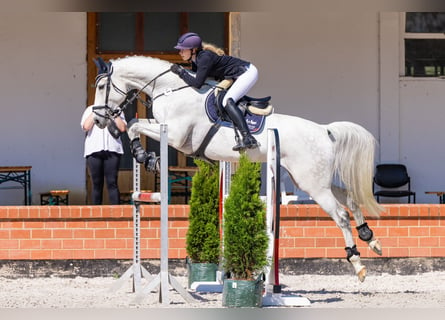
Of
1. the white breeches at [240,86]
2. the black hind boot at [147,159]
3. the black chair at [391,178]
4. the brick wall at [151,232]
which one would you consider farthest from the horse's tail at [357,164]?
the black chair at [391,178]

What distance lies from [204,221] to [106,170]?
2391 millimetres

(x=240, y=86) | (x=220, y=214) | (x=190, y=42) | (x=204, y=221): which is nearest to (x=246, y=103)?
(x=240, y=86)

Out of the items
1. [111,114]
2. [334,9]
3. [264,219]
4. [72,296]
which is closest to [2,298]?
[72,296]

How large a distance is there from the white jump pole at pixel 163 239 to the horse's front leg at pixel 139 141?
256 mm

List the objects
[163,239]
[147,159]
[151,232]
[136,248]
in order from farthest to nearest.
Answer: [151,232]
[136,248]
[147,159]
[163,239]

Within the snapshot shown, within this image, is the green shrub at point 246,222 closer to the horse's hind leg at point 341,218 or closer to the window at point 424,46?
the horse's hind leg at point 341,218

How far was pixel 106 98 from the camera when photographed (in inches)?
288

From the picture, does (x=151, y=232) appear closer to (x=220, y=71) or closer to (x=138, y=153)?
(x=138, y=153)

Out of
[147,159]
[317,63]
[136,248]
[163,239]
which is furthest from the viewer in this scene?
[317,63]

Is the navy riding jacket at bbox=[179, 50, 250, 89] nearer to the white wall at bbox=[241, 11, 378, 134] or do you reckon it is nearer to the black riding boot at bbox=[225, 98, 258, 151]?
the black riding boot at bbox=[225, 98, 258, 151]

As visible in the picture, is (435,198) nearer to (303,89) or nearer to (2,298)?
(303,89)

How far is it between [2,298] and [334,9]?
5.60 meters

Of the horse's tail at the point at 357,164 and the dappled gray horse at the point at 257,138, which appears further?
the horse's tail at the point at 357,164

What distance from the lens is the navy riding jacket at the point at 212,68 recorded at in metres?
7.01
